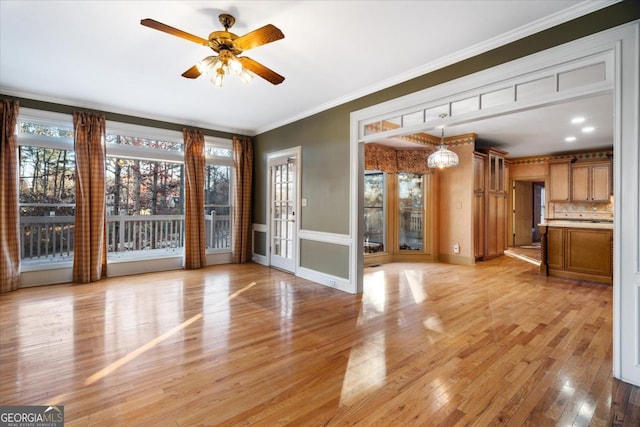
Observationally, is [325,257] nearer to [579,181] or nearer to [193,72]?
[193,72]

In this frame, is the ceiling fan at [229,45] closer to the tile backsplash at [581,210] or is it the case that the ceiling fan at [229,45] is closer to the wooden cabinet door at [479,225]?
the wooden cabinet door at [479,225]

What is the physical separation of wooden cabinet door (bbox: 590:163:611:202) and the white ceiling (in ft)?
9.82

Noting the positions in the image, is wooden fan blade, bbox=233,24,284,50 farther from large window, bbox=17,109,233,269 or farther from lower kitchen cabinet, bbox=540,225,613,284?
lower kitchen cabinet, bbox=540,225,613,284

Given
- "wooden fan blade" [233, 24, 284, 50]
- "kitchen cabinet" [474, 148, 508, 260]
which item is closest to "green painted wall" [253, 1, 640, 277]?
"wooden fan blade" [233, 24, 284, 50]

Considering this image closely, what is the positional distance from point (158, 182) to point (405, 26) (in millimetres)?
5209

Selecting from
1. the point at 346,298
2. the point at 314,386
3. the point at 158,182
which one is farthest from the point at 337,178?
the point at 158,182

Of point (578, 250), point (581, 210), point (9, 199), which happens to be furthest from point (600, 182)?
point (9, 199)

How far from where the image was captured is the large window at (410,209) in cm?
699

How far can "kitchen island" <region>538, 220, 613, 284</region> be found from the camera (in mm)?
4914

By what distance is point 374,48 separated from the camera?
10.1 ft

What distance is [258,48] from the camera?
10.1 feet

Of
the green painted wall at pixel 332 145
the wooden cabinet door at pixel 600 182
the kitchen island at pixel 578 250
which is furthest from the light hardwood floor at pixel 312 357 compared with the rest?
the wooden cabinet door at pixel 600 182

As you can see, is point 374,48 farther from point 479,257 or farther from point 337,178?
point 479,257

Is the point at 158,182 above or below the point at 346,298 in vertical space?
above
